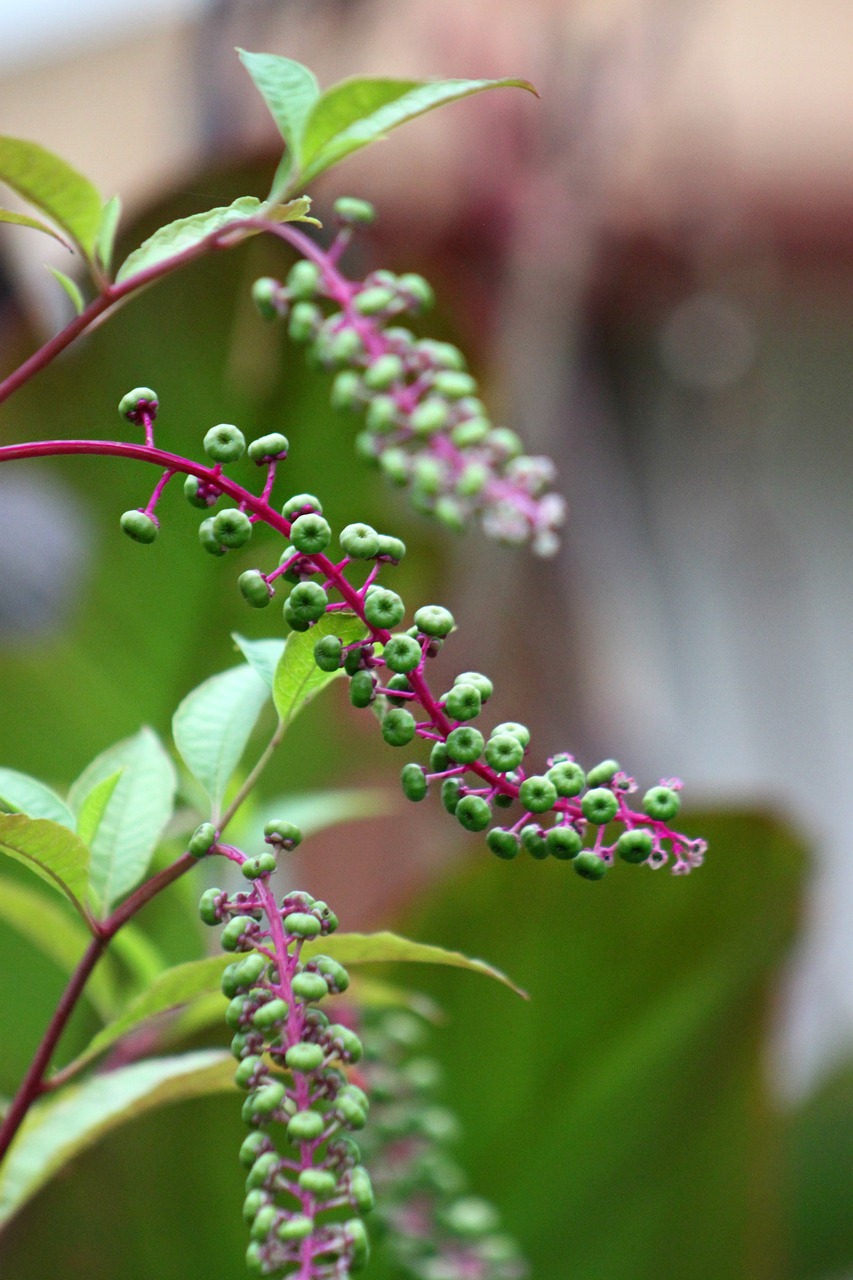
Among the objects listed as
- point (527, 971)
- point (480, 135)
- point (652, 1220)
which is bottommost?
point (652, 1220)

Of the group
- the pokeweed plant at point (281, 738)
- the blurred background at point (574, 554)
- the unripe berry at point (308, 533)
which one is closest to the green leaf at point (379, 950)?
the pokeweed plant at point (281, 738)

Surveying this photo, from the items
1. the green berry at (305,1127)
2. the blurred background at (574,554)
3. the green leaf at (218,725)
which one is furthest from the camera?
the blurred background at (574,554)

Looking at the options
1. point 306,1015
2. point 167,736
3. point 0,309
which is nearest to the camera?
point 306,1015

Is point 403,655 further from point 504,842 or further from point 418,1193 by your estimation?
point 418,1193

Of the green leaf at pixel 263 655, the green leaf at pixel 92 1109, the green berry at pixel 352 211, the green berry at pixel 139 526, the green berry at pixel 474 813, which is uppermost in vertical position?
the green berry at pixel 352 211

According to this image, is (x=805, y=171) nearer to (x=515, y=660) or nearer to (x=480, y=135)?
(x=480, y=135)

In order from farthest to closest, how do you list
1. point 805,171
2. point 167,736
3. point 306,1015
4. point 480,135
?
point 805,171
point 480,135
point 167,736
point 306,1015

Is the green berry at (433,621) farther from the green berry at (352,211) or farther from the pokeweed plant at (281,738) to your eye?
the green berry at (352,211)

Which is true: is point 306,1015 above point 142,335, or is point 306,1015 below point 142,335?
below

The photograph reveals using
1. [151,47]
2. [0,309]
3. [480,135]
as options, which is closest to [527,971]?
[0,309]
